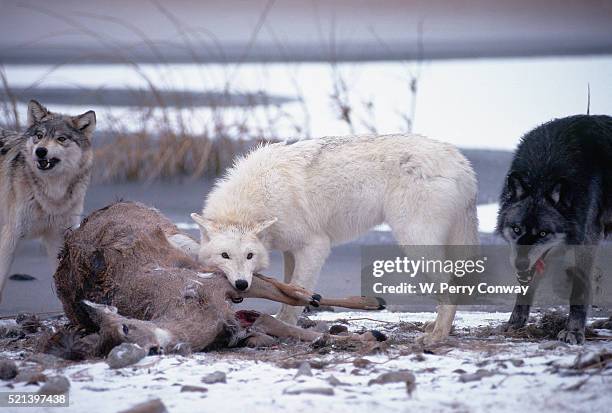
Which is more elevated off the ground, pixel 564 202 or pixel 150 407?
pixel 564 202

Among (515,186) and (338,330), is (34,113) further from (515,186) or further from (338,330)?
(515,186)

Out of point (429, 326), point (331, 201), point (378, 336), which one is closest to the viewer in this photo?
point (378, 336)

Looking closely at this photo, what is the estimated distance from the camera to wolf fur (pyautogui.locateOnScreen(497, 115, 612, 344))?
5680 mm

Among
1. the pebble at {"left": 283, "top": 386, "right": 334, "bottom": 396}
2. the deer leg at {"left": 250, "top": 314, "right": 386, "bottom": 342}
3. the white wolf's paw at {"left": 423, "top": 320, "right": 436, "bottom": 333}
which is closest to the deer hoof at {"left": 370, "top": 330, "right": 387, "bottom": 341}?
the deer leg at {"left": 250, "top": 314, "right": 386, "bottom": 342}

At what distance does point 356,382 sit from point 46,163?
4.16m

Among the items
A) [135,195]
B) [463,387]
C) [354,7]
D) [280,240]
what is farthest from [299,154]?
[354,7]

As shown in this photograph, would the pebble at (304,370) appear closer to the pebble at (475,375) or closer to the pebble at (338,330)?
the pebble at (475,375)

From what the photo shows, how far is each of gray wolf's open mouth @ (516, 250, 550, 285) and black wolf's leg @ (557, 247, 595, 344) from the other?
24 cm

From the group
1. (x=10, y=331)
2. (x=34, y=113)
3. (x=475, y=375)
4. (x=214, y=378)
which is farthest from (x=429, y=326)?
(x=34, y=113)

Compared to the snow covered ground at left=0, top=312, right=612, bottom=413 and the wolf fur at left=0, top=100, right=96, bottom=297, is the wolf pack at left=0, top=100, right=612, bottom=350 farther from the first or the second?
the snow covered ground at left=0, top=312, right=612, bottom=413

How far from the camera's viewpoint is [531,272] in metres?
6.01

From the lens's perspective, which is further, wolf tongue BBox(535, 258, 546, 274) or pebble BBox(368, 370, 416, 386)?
wolf tongue BBox(535, 258, 546, 274)

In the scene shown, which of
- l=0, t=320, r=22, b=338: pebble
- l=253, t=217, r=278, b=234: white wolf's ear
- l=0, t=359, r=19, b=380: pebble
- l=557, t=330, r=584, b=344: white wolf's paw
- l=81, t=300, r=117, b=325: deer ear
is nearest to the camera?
l=0, t=359, r=19, b=380: pebble

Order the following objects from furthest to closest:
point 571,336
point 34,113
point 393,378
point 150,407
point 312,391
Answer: point 34,113
point 571,336
point 393,378
point 312,391
point 150,407
